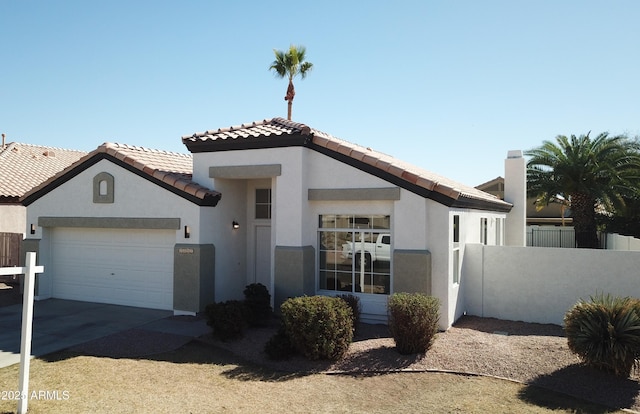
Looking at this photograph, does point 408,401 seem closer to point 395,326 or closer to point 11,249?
point 395,326

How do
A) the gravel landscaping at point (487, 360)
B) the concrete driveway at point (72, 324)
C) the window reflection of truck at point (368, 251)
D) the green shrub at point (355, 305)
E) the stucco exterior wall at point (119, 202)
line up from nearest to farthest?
the gravel landscaping at point (487, 360) < the concrete driveway at point (72, 324) < the green shrub at point (355, 305) < the window reflection of truck at point (368, 251) < the stucco exterior wall at point (119, 202)

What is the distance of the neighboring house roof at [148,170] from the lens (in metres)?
12.7

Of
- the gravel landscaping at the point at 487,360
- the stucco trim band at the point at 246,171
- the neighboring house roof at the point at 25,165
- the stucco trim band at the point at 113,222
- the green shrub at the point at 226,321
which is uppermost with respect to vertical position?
the neighboring house roof at the point at 25,165

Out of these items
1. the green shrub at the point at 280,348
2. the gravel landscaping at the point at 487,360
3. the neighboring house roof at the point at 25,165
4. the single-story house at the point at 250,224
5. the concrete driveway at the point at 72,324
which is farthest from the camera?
the neighboring house roof at the point at 25,165

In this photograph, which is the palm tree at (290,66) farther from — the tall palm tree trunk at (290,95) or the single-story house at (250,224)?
the single-story house at (250,224)

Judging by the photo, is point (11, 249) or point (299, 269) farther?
point (11, 249)

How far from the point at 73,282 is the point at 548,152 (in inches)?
918

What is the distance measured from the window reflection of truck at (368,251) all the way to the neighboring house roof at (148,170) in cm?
391

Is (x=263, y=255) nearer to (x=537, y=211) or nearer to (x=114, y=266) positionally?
(x=114, y=266)

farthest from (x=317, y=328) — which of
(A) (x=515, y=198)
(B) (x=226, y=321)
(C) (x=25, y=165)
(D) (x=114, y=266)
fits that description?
(C) (x=25, y=165)

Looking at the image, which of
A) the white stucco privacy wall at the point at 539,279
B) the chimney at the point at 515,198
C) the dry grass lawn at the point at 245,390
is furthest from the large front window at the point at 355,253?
the chimney at the point at 515,198

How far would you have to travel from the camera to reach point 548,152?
2566 cm

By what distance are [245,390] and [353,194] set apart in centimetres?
573

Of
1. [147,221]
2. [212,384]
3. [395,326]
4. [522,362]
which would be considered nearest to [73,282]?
[147,221]
